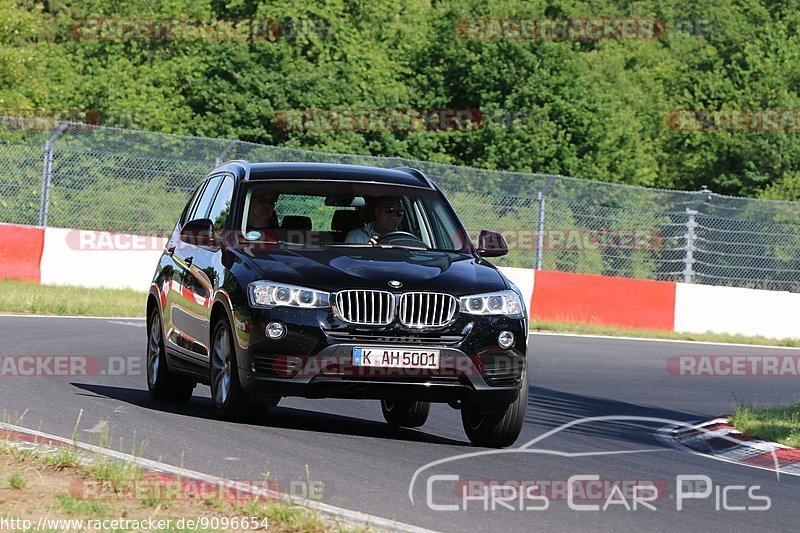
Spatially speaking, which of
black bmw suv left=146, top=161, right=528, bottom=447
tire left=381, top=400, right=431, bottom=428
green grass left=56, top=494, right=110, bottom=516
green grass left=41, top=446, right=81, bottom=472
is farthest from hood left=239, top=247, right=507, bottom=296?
green grass left=56, top=494, right=110, bottom=516

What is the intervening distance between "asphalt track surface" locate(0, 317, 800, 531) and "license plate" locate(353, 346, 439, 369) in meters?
0.57

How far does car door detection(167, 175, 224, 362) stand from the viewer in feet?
35.8

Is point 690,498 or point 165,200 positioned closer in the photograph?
point 690,498

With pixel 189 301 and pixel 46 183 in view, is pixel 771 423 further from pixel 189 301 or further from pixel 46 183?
pixel 46 183

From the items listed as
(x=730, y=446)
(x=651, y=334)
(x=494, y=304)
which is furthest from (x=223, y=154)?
(x=494, y=304)

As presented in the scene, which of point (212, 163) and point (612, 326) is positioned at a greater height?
point (212, 163)

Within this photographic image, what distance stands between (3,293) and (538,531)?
16084mm

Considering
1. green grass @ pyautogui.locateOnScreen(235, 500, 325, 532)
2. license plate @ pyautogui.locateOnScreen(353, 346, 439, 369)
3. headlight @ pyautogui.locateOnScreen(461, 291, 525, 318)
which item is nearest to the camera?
green grass @ pyautogui.locateOnScreen(235, 500, 325, 532)

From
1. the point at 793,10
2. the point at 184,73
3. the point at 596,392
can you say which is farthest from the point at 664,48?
the point at 596,392

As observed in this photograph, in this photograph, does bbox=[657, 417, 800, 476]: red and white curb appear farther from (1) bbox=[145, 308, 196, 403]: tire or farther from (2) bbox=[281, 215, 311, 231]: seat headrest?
(1) bbox=[145, 308, 196, 403]: tire

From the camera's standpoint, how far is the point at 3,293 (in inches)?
867

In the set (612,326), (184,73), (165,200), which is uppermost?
(184,73)

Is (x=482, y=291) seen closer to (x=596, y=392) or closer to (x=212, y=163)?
(x=596, y=392)

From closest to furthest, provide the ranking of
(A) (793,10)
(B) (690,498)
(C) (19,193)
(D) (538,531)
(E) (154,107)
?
(D) (538,531)
(B) (690,498)
(C) (19,193)
(E) (154,107)
(A) (793,10)
